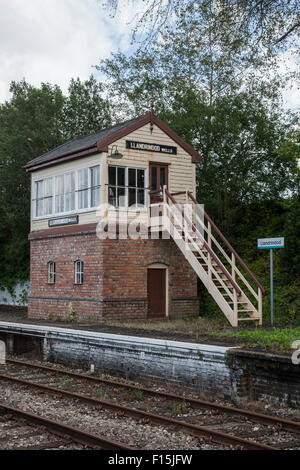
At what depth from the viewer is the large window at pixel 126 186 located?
58.2ft

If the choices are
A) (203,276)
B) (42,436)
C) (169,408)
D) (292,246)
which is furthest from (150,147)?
(42,436)

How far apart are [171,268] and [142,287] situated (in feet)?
4.49

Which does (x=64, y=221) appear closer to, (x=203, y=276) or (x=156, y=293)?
(x=156, y=293)

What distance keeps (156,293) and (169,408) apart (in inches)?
362

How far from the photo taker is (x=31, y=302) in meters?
21.0

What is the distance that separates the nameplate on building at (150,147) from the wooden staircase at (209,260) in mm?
1579

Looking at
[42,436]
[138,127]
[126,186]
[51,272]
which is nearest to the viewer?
[42,436]

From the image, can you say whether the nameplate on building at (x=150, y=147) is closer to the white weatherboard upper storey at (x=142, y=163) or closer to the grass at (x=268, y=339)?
the white weatherboard upper storey at (x=142, y=163)

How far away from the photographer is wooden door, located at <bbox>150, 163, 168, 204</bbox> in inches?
727

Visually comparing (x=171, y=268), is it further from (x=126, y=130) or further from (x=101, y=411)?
(x=101, y=411)

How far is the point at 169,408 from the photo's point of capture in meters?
9.40

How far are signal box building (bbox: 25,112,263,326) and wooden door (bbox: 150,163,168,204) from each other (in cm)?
3

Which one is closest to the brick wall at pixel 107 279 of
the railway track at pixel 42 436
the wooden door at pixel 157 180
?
the wooden door at pixel 157 180

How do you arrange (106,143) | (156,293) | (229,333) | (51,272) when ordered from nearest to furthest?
(229,333) → (106,143) → (156,293) → (51,272)
